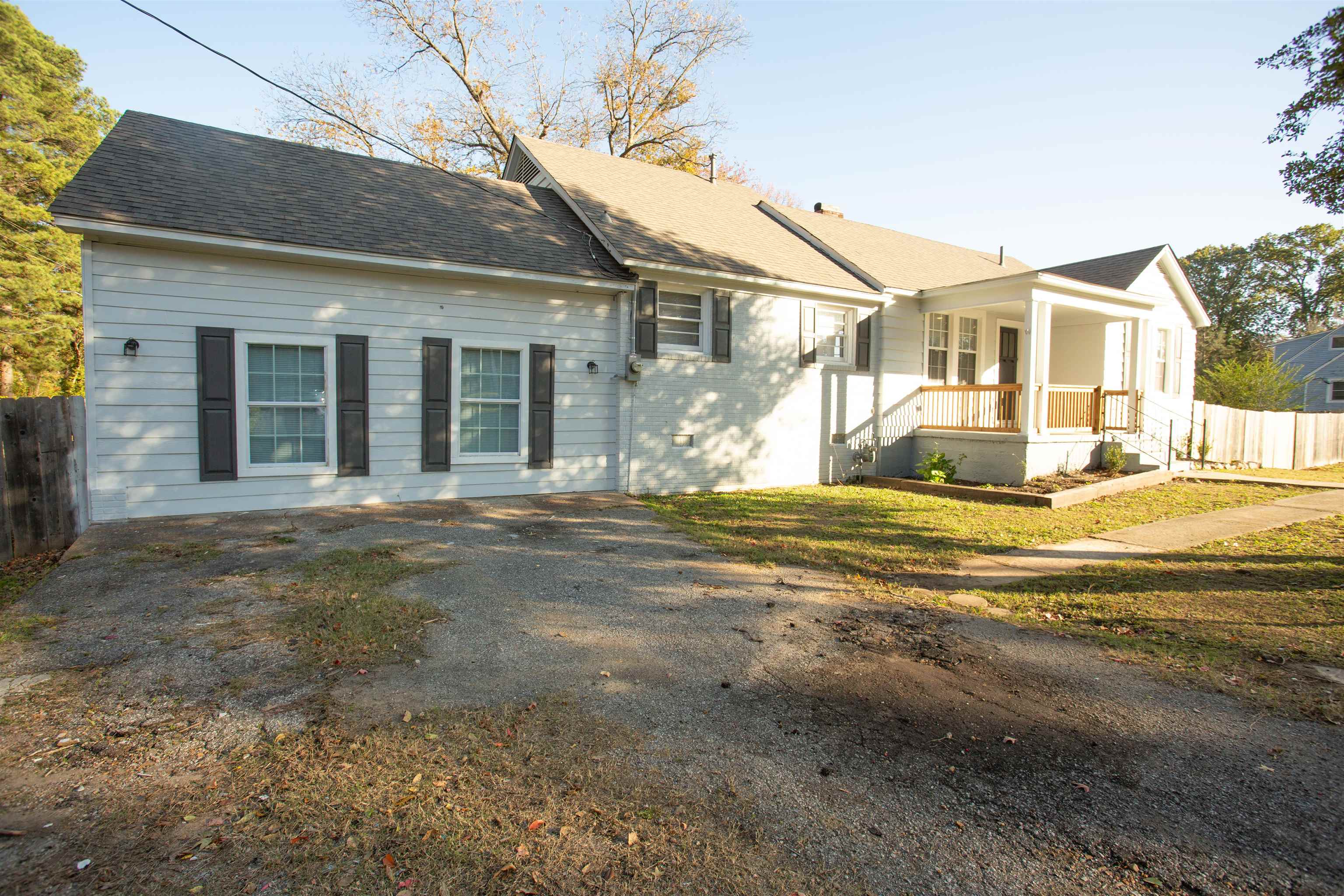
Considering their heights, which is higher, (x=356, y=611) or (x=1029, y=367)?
(x=1029, y=367)

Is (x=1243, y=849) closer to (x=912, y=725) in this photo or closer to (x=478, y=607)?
(x=912, y=725)

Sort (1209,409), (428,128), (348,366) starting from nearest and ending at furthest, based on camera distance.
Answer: (348,366)
(1209,409)
(428,128)

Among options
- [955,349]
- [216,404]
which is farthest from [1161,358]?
[216,404]

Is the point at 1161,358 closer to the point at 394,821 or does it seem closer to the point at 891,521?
the point at 891,521

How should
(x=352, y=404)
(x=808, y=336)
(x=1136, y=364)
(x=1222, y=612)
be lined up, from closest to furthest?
1. (x=1222, y=612)
2. (x=352, y=404)
3. (x=808, y=336)
4. (x=1136, y=364)

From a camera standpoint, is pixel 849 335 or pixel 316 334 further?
pixel 849 335

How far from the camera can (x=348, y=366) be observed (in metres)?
8.68

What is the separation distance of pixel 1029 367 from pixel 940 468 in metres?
2.29

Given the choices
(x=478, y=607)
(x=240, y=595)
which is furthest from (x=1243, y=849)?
(x=240, y=595)

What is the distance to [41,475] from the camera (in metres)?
7.07

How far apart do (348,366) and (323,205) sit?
92.1 inches

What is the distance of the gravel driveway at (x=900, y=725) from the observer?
2555 millimetres

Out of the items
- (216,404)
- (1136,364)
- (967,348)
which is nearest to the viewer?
(216,404)

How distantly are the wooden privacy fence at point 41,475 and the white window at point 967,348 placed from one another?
1450 centimetres
